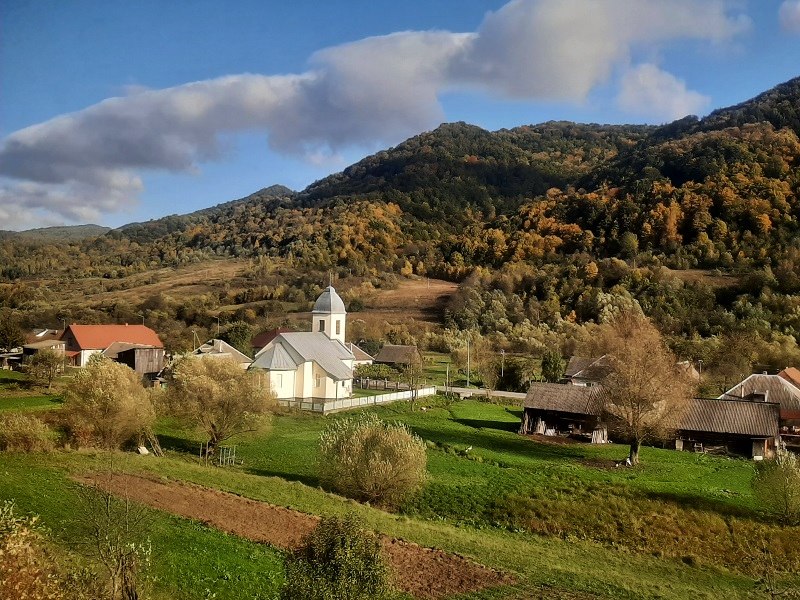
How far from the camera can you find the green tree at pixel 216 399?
97.6 ft

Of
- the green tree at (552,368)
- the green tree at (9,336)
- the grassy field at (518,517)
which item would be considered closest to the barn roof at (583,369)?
the green tree at (552,368)

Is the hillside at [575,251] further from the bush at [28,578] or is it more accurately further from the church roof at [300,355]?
the bush at [28,578]

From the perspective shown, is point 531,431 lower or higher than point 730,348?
lower

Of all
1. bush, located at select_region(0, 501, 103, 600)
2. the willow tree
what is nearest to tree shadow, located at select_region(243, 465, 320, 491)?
bush, located at select_region(0, 501, 103, 600)

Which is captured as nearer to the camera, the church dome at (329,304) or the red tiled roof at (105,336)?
the church dome at (329,304)

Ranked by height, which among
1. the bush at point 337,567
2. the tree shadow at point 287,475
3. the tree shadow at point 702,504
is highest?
the bush at point 337,567

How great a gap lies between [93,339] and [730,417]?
57.4 m

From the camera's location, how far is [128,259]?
552 ft

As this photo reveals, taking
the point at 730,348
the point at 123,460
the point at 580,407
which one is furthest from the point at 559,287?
the point at 123,460

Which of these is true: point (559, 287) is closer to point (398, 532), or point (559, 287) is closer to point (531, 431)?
point (531, 431)

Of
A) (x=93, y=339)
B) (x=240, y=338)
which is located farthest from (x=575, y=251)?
(x=93, y=339)

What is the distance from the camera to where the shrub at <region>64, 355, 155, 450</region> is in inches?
1062

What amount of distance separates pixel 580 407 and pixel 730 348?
94.7ft

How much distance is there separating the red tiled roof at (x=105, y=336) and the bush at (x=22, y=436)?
3978 cm
